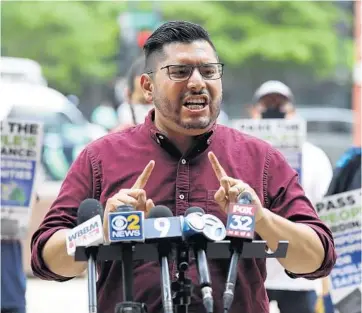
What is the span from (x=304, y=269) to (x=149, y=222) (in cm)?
70

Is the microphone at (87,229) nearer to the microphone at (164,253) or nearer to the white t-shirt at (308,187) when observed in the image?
the microphone at (164,253)

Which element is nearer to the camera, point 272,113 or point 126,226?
point 126,226

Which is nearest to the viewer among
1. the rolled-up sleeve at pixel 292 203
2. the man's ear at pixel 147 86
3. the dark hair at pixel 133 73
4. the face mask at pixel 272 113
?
the rolled-up sleeve at pixel 292 203

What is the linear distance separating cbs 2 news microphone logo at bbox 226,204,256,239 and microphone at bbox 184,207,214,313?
95 mm

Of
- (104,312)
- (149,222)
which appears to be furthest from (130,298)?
(104,312)

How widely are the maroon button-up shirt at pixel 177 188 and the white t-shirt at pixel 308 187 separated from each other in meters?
3.21

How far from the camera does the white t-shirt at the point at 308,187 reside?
7.35m

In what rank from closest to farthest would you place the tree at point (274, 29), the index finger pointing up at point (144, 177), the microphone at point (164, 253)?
the microphone at point (164, 253)
the index finger pointing up at point (144, 177)
the tree at point (274, 29)

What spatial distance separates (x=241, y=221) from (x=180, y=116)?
0.59m

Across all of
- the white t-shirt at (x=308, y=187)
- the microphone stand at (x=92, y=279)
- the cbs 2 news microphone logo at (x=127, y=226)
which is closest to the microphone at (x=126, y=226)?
the cbs 2 news microphone logo at (x=127, y=226)

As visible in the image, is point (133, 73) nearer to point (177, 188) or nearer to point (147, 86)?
point (147, 86)

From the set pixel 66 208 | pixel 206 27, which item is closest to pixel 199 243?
pixel 66 208

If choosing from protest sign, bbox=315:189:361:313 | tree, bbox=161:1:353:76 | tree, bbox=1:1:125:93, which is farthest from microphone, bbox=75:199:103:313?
tree, bbox=161:1:353:76

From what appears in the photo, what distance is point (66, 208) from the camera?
4027 mm
